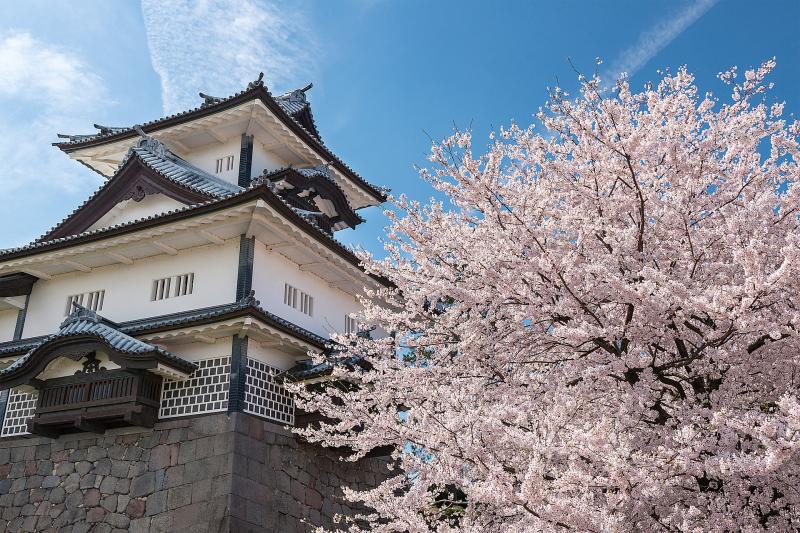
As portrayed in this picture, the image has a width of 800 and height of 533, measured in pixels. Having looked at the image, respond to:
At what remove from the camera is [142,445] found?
10.1 meters

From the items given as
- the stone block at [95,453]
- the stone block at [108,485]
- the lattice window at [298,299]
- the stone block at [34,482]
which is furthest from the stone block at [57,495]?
the lattice window at [298,299]

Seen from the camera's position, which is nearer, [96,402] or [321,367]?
[96,402]

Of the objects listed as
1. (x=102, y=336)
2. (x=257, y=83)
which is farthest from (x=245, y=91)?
(x=102, y=336)

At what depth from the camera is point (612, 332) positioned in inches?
220

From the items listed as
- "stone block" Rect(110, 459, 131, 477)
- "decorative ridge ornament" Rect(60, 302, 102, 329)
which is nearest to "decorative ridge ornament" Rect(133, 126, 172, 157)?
"decorative ridge ornament" Rect(60, 302, 102, 329)

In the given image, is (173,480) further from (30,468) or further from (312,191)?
(312,191)

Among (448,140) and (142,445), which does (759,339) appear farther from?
(142,445)

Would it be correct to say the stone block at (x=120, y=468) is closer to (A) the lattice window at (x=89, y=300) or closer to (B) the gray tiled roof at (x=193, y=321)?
(B) the gray tiled roof at (x=193, y=321)

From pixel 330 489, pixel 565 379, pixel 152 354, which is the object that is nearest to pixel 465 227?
pixel 565 379

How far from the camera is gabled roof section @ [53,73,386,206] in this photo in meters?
13.6

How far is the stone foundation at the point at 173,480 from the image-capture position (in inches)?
366

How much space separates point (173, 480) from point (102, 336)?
2385 mm

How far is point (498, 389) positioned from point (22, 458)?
8873mm

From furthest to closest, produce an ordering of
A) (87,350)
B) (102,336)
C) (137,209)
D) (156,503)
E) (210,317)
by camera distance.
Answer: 1. (137,209)
2. (87,350)
3. (210,317)
4. (102,336)
5. (156,503)
